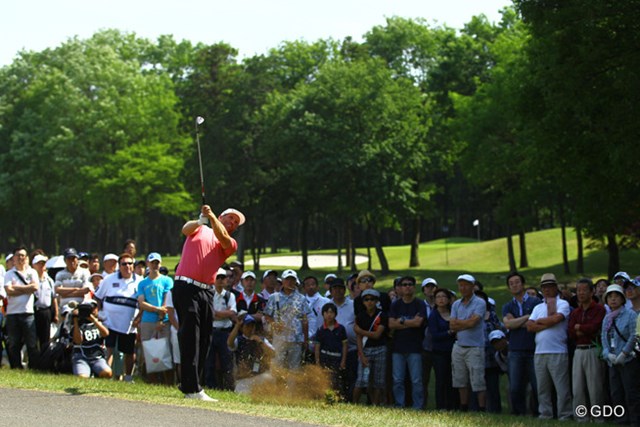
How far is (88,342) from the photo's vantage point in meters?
14.0

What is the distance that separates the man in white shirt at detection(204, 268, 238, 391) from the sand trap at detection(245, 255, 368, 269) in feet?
165

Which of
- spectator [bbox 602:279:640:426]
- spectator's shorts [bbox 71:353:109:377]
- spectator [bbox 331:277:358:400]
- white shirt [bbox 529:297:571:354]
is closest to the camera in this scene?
spectator [bbox 602:279:640:426]

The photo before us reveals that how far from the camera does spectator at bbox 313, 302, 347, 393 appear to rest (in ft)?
46.1

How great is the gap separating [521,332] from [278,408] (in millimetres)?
4279

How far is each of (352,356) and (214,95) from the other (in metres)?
49.1

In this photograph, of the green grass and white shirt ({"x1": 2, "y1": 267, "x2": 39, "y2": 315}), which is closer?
the green grass

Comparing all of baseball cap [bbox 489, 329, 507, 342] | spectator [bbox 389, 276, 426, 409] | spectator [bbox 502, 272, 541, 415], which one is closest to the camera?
spectator [bbox 389, 276, 426, 409]

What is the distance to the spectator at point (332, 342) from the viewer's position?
46.1ft

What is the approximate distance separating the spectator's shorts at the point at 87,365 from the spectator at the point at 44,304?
1694mm

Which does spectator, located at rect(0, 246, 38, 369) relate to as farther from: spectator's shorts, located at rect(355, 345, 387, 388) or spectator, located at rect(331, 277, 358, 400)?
spectator's shorts, located at rect(355, 345, 387, 388)

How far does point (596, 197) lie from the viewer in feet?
96.2

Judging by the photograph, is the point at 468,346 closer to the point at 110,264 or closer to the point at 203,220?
the point at 203,220

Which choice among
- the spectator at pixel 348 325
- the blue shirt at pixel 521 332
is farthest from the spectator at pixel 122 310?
the blue shirt at pixel 521 332

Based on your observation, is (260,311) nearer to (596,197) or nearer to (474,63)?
(596,197)
